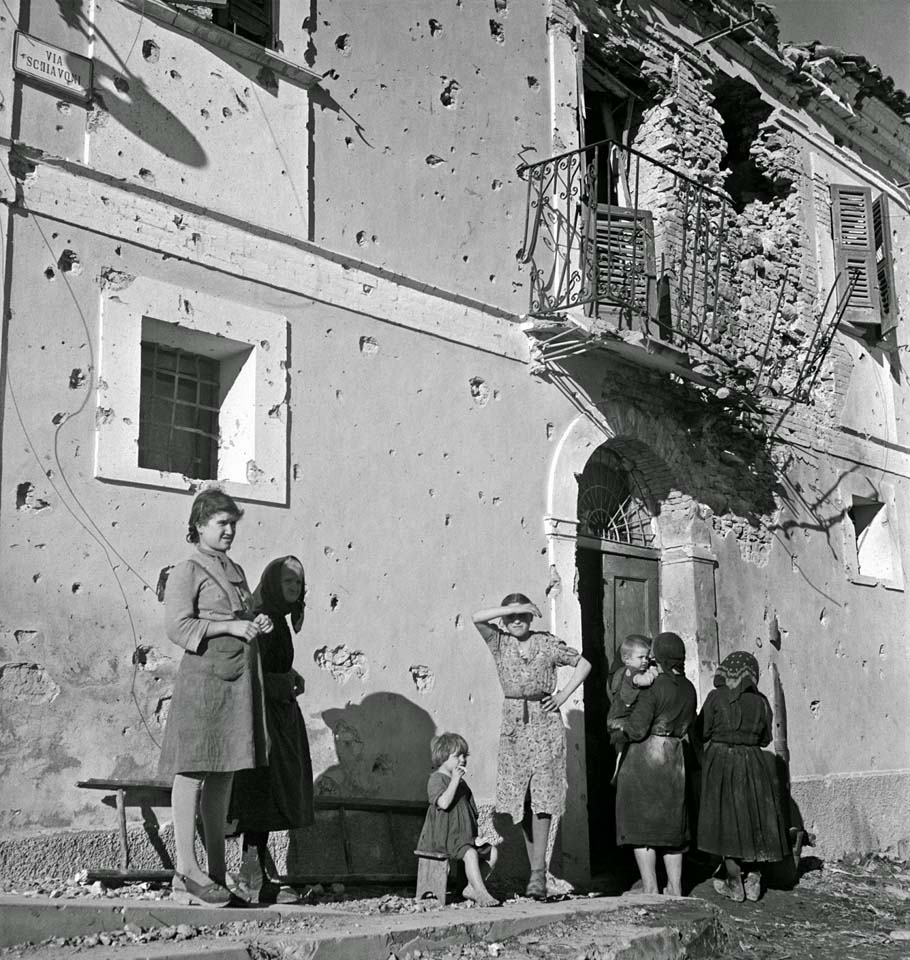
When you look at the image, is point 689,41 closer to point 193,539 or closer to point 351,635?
point 351,635

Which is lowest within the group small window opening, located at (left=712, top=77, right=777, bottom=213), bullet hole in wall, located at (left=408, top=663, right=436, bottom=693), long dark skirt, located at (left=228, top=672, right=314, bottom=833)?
long dark skirt, located at (left=228, top=672, right=314, bottom=833)

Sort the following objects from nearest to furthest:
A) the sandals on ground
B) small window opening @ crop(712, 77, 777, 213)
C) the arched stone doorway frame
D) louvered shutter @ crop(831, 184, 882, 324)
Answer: the sandals on ground, the arched stone doorway frame, small window opening @ crop(712, 77, 777, 213), louvered shutter @ crop(831, 184, 882, 324)

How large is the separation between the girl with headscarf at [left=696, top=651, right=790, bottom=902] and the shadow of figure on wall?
74.2 inches

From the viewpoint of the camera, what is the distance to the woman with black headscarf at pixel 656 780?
7.11 meters

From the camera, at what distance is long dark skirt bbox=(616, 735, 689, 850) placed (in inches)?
280

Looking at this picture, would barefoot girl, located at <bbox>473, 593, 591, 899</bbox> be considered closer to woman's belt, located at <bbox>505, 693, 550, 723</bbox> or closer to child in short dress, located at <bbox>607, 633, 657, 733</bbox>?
woman's belt, located at <bbox>505, 693, 550, 723</bbox>

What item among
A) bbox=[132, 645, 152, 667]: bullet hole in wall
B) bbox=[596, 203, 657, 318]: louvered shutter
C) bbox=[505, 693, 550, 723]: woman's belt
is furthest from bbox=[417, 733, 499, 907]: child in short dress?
bbox=[596, 203, 657, 318]: louvered shutter

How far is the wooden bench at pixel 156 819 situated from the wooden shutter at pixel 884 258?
309 inches

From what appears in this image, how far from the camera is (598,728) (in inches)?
348

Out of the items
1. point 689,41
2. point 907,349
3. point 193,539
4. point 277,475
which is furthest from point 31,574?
point 907,349

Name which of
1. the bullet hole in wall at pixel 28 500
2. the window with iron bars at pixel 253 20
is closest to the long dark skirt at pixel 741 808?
the bullet hole in wall at pixel 28 500

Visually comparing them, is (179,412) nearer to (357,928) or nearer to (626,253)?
(357,928)

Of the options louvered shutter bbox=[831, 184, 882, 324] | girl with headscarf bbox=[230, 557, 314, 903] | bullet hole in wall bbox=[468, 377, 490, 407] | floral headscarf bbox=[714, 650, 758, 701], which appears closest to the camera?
girl with headscarf bbox=[230, 557, 314, 903]

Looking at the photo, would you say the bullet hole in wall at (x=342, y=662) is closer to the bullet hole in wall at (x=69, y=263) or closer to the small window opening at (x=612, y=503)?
the bullet hole in wall at (x=69, y=263)
